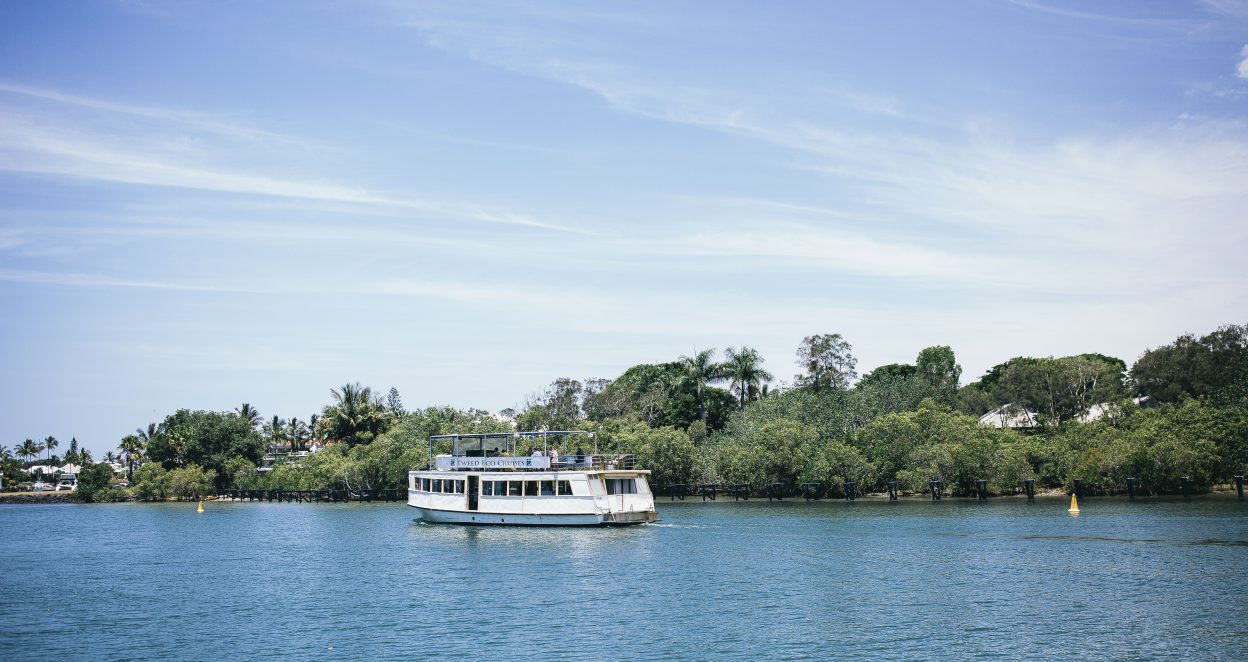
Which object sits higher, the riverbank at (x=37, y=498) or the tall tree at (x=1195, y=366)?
the tall tree at (x=1195, y=366)

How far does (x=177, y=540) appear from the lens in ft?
216

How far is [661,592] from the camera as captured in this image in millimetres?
39125

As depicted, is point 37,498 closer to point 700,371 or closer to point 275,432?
point 275,432

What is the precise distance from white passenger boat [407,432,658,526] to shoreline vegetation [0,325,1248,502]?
32.7 m

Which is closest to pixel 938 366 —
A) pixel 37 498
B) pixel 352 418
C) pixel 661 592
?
pixel 352 418

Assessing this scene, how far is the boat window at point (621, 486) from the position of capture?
63.4 meters

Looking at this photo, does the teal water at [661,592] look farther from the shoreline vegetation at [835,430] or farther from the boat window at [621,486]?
the shoreline vegetation at [835,430]

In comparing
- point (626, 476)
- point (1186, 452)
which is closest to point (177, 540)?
point (626, 476)

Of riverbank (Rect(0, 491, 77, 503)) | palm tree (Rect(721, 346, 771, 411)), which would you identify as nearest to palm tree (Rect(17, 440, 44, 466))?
riverbank (Rect(0, 491, 77, 503))

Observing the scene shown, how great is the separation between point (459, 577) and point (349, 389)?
85606 mm

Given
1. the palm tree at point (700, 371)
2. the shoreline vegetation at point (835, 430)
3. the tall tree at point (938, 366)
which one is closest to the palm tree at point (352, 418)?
the shoreline vegetation at point (835, 430)

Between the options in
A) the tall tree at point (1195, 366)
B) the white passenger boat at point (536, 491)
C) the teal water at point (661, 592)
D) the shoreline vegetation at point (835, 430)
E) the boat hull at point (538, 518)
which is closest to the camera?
the teal water at point (661, 592)

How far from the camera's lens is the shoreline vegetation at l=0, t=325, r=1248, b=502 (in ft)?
277

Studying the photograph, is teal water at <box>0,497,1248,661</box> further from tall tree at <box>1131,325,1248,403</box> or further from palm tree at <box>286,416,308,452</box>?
palm tree at <box>286,416,308,452</box>
